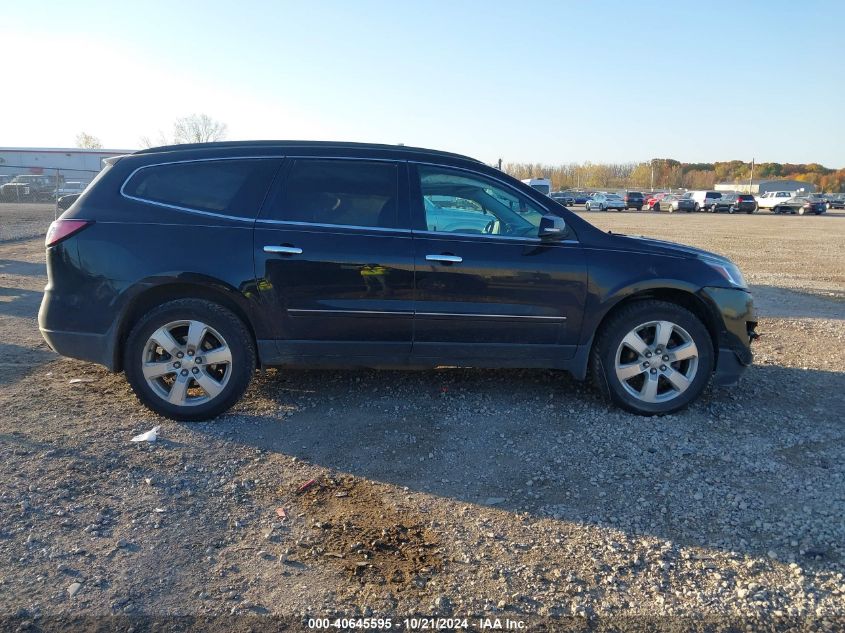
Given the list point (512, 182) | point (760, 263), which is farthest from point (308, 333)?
point (760, 263)

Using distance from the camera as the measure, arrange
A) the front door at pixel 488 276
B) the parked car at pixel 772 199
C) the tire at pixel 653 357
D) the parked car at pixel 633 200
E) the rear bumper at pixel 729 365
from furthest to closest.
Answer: the parked car at pixel 633 200 → the parked car at pixel 772 199 → the rear bumper at pixel 729 365 → the tire at pixel 653 357 → the front door at pixel 488 276

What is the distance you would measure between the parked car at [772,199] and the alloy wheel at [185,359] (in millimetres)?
60445

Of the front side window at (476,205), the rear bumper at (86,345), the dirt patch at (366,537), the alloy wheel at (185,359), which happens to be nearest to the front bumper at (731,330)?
the front side window at (476,205)

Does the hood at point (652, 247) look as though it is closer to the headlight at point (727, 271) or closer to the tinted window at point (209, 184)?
the headlight at point (727, 271)

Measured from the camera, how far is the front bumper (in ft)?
15.5

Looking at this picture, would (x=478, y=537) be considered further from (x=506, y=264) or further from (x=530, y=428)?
(x=506, y=264)

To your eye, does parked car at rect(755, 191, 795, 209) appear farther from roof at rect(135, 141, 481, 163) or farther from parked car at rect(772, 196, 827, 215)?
roof at rect(135, 141, 481, 163)

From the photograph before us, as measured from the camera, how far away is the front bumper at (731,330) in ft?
15.5

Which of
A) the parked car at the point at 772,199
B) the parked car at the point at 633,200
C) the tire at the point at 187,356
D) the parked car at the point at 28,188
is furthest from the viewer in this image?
the parked car at the point at 633,200

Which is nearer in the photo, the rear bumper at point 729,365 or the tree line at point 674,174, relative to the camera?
the rear bumper at point 729,365

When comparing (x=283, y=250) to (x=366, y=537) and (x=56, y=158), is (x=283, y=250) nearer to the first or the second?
(x=366, y=537)

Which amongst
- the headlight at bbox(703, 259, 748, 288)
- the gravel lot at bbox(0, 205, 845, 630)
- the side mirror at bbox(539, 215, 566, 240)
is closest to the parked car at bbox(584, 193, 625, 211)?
the gravel lot at bbox(0, 205, 845, 630)

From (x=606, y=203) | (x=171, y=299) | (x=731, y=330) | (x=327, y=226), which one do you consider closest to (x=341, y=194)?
(x=327, y=226)

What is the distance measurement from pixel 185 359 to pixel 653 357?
10.8ft
